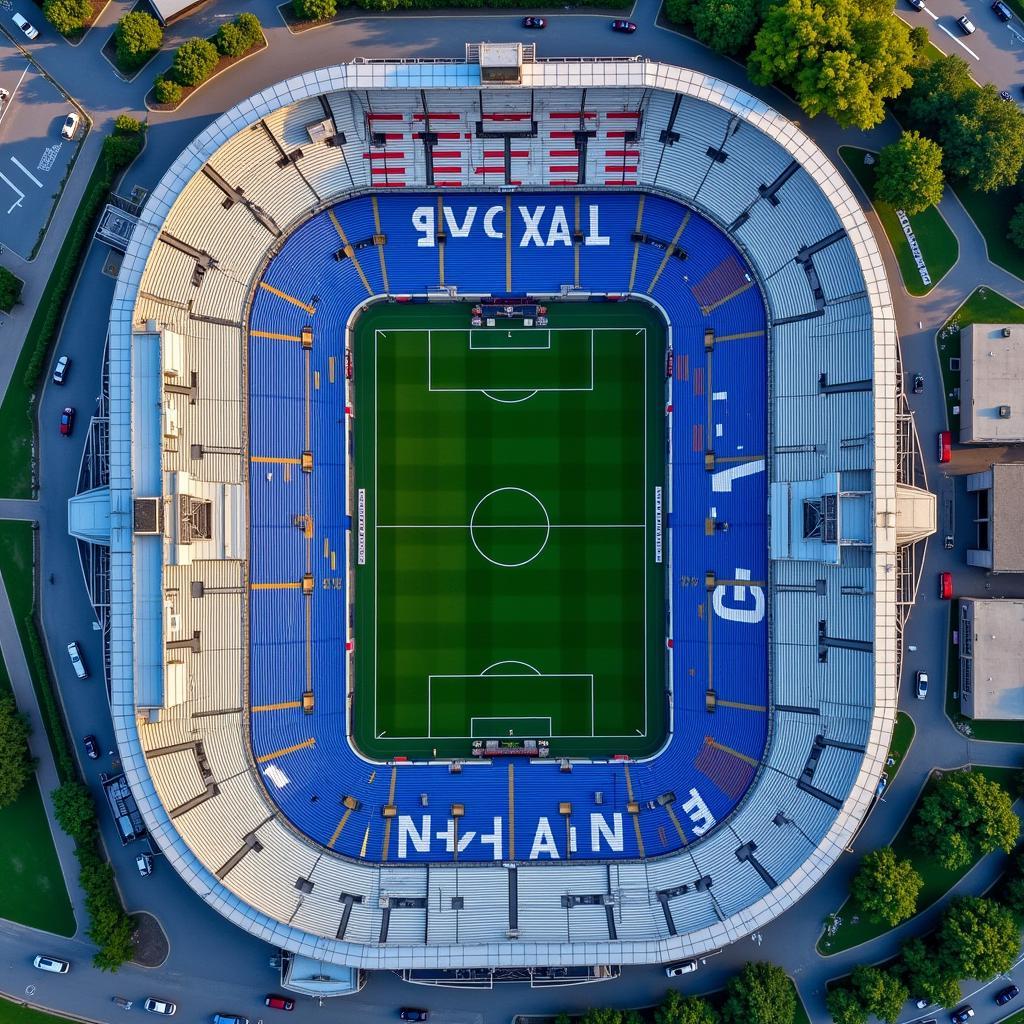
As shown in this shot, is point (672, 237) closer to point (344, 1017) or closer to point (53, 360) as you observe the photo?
point (53, 360)

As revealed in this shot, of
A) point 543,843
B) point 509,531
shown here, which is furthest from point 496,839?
point 509,531

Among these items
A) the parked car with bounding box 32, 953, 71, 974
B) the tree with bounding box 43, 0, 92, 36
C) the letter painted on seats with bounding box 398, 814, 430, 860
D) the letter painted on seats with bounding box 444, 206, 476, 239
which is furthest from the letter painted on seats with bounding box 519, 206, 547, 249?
the parked car with bounding box 32, 953, 71, 974

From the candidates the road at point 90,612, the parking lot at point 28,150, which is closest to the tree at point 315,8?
the road at point 90,612

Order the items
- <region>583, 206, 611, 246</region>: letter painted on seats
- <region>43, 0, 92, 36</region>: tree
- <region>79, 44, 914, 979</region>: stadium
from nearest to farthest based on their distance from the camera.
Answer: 1. <region>79, 44, 914, 979</region>: stadium
2. <region>43, 0, 92, 36</region>: tree
3. <region>583, 206, 611, 246</region>: letter painted on seats

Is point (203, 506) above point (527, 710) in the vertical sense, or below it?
above

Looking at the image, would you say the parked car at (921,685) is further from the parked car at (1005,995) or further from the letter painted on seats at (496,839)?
the letter painted on seats at (496,839)

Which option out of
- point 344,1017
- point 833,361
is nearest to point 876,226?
point 833,361

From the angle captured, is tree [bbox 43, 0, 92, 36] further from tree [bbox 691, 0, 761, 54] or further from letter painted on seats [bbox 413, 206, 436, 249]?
tree [bbox 691, 0, 761, 54]
